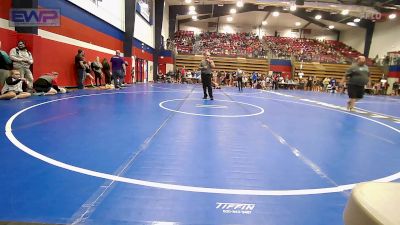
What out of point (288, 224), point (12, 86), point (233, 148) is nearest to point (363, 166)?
point (233, 148)

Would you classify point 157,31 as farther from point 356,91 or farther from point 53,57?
point 356,91

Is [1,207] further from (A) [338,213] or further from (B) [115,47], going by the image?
(B) [115,47]

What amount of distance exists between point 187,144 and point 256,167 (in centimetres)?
115

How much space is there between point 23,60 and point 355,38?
38302mm

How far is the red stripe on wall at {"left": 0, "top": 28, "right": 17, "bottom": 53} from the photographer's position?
8.62 metres

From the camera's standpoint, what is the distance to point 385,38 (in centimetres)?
3147

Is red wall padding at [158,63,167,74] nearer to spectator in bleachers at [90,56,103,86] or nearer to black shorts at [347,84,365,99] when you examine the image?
spectator in bleachers at [90,56,103,86]

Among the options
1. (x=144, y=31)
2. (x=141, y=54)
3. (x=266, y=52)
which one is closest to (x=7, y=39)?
(x=141, y=54)

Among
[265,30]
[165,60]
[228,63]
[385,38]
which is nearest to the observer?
[165,60]

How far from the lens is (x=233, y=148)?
389 cm

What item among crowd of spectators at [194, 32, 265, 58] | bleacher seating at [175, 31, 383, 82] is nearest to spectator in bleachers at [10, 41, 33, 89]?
bleacher seating at [175, 31, 383, 82]

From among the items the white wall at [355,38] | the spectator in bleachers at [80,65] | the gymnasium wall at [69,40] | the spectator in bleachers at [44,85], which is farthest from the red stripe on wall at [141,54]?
the white wall at [355,38]

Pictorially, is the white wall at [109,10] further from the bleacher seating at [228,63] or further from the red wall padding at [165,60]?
the bleacher seating at [228,63]

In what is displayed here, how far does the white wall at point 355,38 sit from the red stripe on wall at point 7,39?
36.6 m
